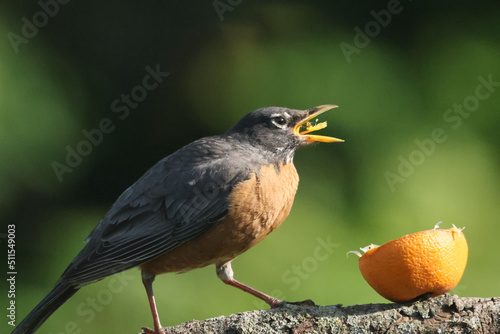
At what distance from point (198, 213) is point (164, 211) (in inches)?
7.9

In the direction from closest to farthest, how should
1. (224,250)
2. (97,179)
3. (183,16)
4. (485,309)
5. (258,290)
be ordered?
(485,309) → (224,250) → (258,290) → (97,179) → (183,16)

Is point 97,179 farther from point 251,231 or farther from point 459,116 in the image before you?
point 459,116

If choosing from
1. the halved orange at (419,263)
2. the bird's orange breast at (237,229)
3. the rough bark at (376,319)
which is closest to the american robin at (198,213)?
the bird's orange breast at (237,229)

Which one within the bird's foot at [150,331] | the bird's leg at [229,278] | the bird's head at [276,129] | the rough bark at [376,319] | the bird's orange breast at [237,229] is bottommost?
the bird's foot at [150,331]

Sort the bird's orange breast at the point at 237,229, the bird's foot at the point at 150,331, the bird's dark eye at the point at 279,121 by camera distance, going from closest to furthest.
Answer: the bird's foot at the point at 150,331 → the bird's orange breast at the point at 237,229 → the bird's dark eye at the point at 279,121

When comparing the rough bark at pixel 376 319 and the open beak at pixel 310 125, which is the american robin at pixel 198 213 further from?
the rough bark at pixel 376 319

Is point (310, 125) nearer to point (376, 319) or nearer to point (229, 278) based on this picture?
point (229, 278)

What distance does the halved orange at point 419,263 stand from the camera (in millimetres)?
2793

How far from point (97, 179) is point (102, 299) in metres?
0.77

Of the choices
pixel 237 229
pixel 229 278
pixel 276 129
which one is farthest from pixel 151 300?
pixel 276 129

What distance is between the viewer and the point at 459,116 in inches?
152

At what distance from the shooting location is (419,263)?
9.17ft

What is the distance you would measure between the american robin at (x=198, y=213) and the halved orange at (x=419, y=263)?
58 cm

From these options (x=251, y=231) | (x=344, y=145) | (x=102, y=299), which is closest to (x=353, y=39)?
(x=344, y=145)
